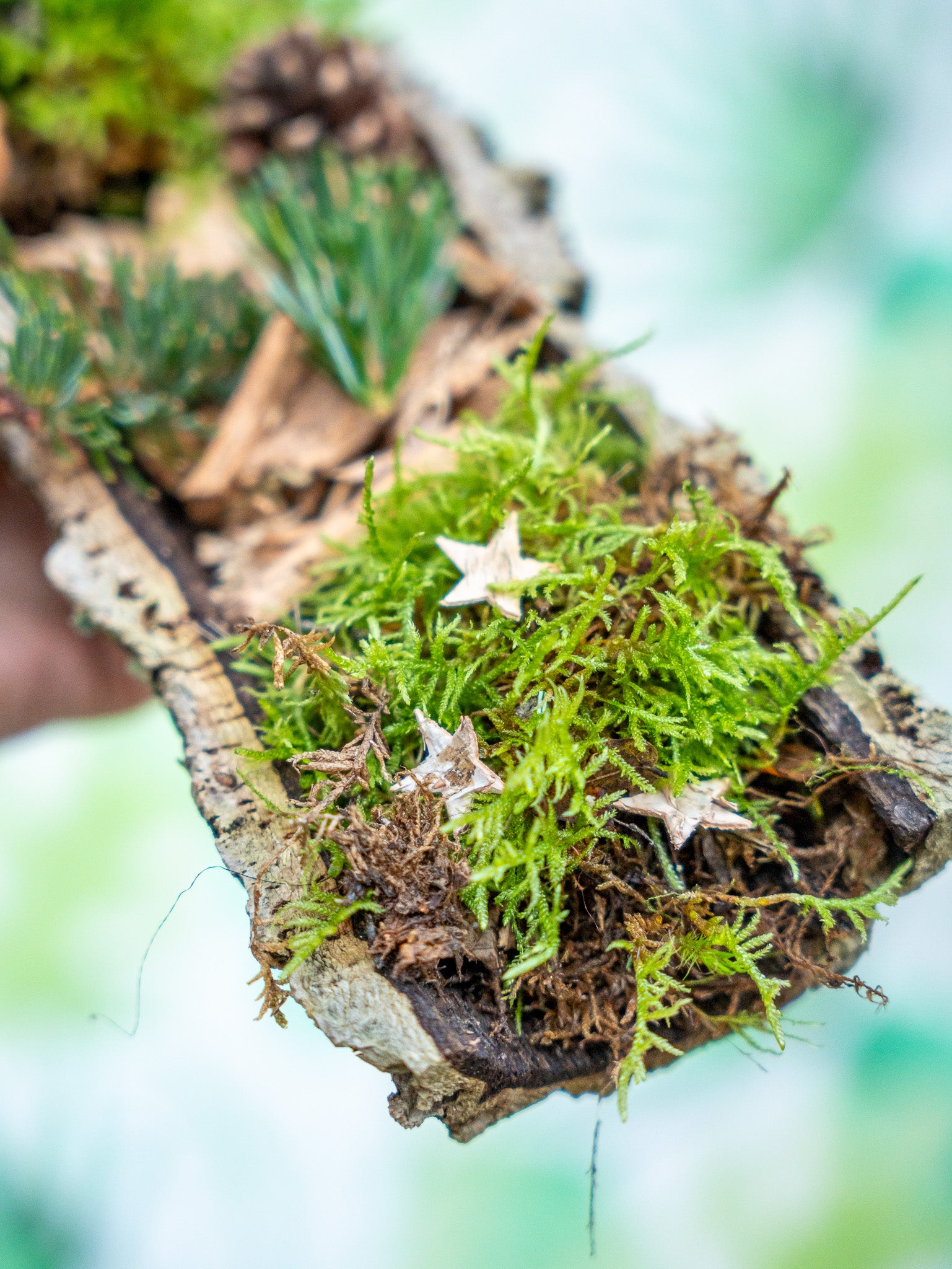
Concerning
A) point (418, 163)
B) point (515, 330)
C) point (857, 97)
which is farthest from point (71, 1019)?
point (857, 97)

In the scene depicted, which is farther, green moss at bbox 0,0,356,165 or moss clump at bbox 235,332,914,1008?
green moss at bbox 0,0,356,165

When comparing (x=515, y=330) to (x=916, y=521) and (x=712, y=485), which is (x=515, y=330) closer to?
(x=712, y=485)

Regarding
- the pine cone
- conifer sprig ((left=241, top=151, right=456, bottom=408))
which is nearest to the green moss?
the pine cone

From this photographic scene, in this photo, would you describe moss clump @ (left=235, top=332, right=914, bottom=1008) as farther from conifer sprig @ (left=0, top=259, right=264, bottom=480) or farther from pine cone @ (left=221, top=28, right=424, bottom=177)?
pine cone @ (left=221, top=28, right=424, bottom=177)

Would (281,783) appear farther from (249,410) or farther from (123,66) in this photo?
(123,66)

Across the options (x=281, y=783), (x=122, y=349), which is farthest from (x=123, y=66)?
(x=281, y=783)

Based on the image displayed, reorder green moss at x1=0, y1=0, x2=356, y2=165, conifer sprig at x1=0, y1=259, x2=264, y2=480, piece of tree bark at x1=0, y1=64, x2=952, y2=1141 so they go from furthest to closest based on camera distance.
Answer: green moss at x1=0, y1=0, x2=356, y2=165 < conifer sprig at x1=0, y1=259, x2=264, y2=480 < piece of tree bark at x1=0, y1=64, x2=952, y2=1141
